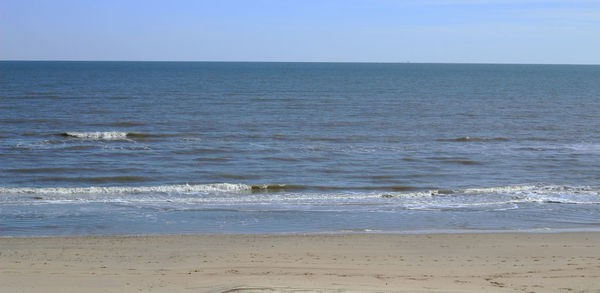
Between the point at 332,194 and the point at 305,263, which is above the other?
the point at 305,263

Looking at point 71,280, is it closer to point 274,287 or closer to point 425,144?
point 274,287

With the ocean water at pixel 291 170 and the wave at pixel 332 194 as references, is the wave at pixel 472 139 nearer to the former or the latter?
the ocean water at pixel 291 170

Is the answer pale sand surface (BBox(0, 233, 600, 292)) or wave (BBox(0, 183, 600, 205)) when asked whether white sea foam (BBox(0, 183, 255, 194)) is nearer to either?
wave (BBox(0, 183, 600, 205))

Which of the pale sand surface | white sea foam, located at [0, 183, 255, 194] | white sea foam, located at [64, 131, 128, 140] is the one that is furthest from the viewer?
white sea foam, located at [64, 131, 128, 140]

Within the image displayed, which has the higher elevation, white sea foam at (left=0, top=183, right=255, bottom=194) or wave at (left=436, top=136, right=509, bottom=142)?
wave at (left=436, top=136, right=509, bottom=142)

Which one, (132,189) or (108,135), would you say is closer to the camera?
(132,189)

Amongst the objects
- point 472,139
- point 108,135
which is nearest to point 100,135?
point 108,135

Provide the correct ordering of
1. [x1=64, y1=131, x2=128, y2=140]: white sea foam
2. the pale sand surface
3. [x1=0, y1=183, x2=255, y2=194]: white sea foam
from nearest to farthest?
the pale sand surface
[x1=0, y1=183, x2=255, y2=194]: white sea foam
[x1=64, y1=131, x2=128, y2=140]: white sea foam

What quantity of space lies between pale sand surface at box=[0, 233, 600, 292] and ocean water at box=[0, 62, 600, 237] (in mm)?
1285

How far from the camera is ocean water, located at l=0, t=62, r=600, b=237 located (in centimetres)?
1698

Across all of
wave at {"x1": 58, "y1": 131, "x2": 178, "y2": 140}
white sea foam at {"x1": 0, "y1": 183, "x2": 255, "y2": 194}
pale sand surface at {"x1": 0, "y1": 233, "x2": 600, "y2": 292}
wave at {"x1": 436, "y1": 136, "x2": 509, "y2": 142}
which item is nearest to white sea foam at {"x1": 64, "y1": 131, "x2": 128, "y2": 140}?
wave at {"x1": 58, "y1": 131, "x2": 178, "y2": 140}

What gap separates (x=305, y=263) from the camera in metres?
12.5

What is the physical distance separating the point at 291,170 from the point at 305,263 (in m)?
12.3

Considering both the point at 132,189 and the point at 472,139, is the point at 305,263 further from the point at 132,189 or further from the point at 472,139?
the point at 472,139
